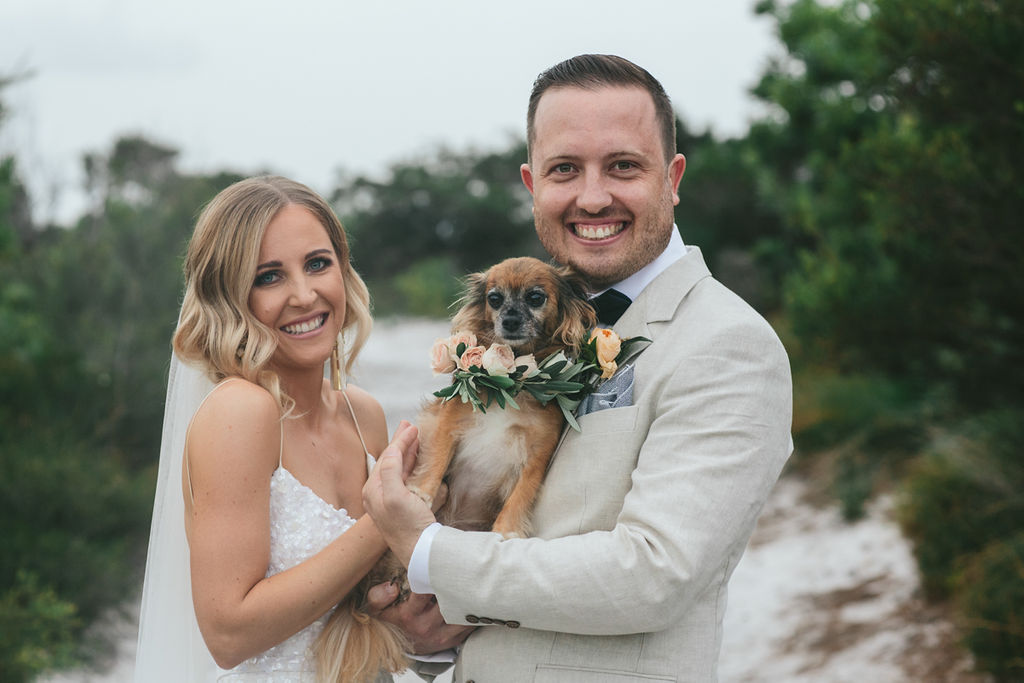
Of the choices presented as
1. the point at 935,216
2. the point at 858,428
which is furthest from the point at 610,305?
the point at 858,428

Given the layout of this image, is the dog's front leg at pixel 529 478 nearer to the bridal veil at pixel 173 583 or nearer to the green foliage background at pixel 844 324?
the bridal veil at pixel 173 583

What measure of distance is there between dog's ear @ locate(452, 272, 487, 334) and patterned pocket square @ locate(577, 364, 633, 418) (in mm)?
623

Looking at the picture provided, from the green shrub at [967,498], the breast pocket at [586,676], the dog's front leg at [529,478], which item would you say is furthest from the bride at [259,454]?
the green shrub at [967,498]

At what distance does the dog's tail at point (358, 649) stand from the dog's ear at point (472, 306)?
3.53 ft

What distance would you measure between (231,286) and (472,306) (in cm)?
86

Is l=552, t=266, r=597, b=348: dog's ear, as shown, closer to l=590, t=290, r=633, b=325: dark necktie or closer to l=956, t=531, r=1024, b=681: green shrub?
l=590, t=290, r=633, b=325: dark necktie

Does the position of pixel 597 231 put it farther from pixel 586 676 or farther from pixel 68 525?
pixel 68 525

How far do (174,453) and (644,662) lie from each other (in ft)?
6.58

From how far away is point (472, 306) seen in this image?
3365 mm

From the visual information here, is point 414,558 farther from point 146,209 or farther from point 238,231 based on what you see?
point 146,209

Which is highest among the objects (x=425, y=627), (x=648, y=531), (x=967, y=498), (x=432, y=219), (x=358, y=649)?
(x=648, y=531)

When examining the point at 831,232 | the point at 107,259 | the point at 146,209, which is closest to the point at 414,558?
the point at 831,232

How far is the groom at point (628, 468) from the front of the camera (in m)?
2.47

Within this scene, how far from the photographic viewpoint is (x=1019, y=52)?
20.1 ft
